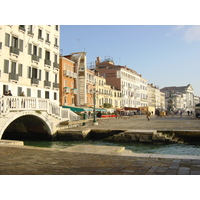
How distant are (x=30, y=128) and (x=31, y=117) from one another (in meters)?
2.33

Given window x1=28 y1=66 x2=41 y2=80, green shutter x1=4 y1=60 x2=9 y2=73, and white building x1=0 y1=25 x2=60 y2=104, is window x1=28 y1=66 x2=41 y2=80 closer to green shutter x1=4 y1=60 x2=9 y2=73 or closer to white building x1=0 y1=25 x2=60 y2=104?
white building x1=0 y1=25 x2=60 y2=104

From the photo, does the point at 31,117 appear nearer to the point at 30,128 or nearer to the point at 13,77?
the point at 30,128

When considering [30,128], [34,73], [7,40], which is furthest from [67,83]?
[30,128]

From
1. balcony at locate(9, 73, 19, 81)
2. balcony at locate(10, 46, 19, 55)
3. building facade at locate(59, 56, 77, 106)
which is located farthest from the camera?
building facade at locate(59, 56, 77, 106)

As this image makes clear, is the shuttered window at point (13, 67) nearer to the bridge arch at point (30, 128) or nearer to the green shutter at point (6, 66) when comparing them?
the green shutter at point (6, 66)

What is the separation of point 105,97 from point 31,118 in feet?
127

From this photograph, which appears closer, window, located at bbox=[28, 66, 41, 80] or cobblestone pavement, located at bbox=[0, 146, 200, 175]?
cobblestone pavement, located at bbox=[0, 146, 200, 175]

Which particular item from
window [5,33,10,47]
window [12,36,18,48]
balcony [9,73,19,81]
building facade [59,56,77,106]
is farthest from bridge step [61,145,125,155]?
building facade [59,56,77,106]

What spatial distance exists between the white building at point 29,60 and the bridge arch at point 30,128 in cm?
419

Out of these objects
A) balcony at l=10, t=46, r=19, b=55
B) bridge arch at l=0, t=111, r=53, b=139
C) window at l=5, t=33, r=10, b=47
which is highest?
window at l=5, t=33, r=10, b=47

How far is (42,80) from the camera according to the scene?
27266mm

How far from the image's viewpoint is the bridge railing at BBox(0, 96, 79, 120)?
1291 centimetres

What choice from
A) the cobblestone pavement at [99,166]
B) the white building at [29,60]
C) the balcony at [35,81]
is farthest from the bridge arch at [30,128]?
the cobblestone pavement at [99,166]

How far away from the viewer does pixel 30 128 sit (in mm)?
18953
